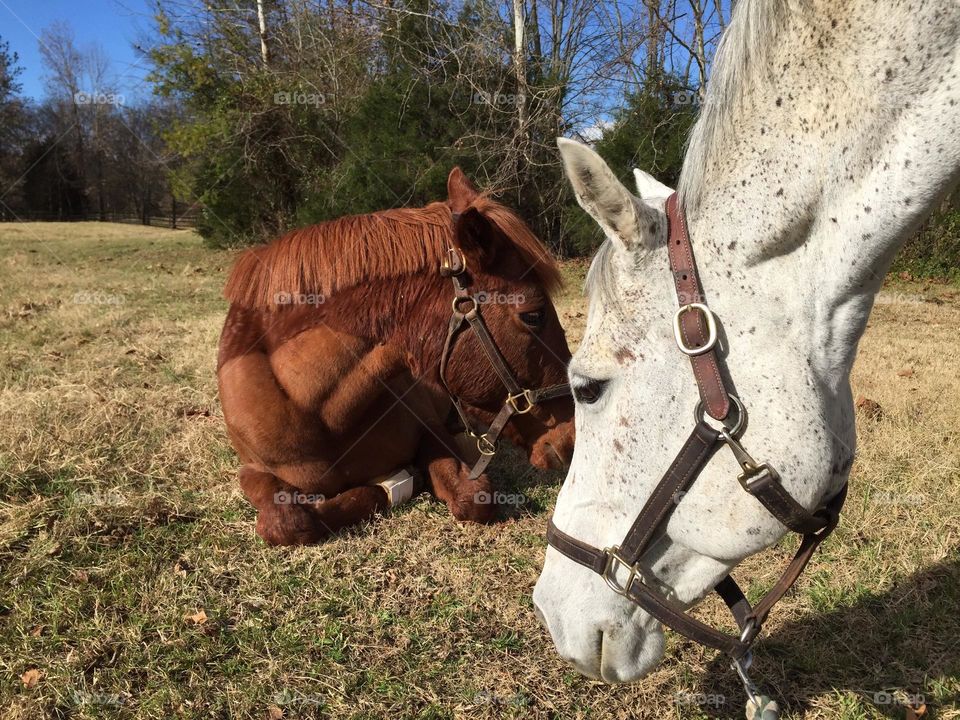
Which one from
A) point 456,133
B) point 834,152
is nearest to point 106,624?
point 834,152

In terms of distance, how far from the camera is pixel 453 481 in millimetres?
3574

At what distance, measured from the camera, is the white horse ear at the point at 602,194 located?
1349mm

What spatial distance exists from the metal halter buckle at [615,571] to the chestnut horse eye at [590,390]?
40cm

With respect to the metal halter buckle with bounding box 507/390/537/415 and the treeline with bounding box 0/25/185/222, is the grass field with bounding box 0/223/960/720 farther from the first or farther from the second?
the treeline with bounding box 0/25/185/222

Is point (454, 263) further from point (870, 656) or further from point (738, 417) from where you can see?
point (870, 656)

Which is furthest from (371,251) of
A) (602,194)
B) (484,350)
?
(602,194)

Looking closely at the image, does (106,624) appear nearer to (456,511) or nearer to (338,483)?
(338,483)

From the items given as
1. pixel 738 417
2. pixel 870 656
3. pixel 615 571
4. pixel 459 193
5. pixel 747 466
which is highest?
pixel 459 193

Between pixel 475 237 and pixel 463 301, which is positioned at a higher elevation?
pixel 475 237

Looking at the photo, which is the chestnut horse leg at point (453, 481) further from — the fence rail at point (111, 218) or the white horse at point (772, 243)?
the fence rail at point (111, 218)

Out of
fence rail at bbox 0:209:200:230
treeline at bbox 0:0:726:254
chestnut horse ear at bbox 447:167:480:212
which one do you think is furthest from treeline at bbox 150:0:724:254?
fence rail at bbox 0:209:200:230

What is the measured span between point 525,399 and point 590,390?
139 centimetres

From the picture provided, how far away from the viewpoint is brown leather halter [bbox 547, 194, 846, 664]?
1.37 m

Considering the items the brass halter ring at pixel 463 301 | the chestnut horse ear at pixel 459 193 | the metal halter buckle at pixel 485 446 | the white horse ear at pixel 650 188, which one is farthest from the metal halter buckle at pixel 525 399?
the white horse ear at pixel 650 188
